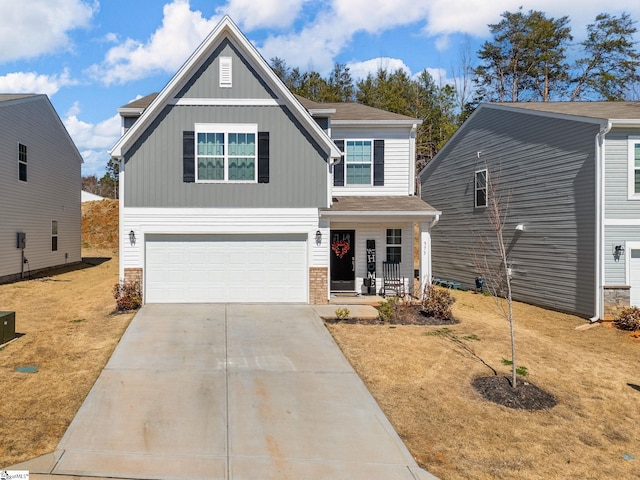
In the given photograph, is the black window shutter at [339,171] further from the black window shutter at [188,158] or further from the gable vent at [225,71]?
the black window shutter at [188,158]

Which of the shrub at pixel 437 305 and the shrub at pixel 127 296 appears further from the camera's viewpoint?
the shrub at pixel 127 296

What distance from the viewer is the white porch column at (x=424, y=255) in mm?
14039

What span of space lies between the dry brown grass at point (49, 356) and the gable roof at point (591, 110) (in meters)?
14.3

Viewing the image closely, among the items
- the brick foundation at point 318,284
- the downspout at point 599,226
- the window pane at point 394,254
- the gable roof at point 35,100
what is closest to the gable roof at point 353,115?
the window pane at point 394,254

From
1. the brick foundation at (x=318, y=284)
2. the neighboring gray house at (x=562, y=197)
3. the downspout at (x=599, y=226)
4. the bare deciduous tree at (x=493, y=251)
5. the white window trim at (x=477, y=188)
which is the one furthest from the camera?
the white window trim at (x=477, y=188)

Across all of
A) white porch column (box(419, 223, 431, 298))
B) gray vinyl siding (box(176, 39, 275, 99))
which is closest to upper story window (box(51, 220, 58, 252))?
gray vinyl siding (box(176, 39, 275, 99))

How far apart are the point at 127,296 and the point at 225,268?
2890 mm

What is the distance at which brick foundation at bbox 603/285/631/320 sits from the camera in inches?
496

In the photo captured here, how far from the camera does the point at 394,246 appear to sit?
15.6m

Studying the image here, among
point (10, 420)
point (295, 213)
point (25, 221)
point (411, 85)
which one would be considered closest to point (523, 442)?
point (10, 420)

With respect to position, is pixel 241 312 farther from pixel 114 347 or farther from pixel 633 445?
pixel 633 445

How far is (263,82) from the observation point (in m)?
13.3

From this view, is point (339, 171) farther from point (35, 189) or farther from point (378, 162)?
point (35, 189)

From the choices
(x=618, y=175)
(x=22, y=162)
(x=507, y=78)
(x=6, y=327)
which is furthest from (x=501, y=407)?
(x=507, y=78)
